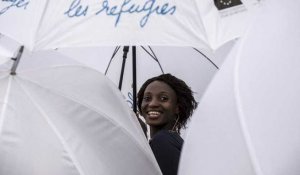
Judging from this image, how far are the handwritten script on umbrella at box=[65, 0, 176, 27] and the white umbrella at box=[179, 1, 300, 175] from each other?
0.98 metres

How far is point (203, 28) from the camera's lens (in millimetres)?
3174

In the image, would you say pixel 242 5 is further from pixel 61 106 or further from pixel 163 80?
pixel 61 106

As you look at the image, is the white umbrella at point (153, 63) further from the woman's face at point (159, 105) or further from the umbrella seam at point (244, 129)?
the umbrella seam at point (244, 129)

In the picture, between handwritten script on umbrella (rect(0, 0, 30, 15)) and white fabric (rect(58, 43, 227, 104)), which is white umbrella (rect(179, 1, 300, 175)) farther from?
white fabric (rect(58, 43, 227, 104))

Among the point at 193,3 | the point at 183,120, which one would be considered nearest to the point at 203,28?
the point at 193,3

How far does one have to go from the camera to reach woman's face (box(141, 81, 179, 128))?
3443 millimetres

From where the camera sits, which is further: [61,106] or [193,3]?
[193,3]

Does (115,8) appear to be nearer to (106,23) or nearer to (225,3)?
(106,23)

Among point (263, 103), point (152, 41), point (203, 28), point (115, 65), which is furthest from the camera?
point (115, 65)

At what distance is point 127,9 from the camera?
9.78 ft

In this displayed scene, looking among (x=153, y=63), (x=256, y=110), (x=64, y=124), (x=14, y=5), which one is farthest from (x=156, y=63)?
(x=256, y=110)

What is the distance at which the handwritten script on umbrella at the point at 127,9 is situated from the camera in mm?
2977

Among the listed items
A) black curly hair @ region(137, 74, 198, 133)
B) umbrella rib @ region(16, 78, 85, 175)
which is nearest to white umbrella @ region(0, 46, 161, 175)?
umbrella rib @ region(16, 78, 85, 175)

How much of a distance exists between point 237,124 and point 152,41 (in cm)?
110
